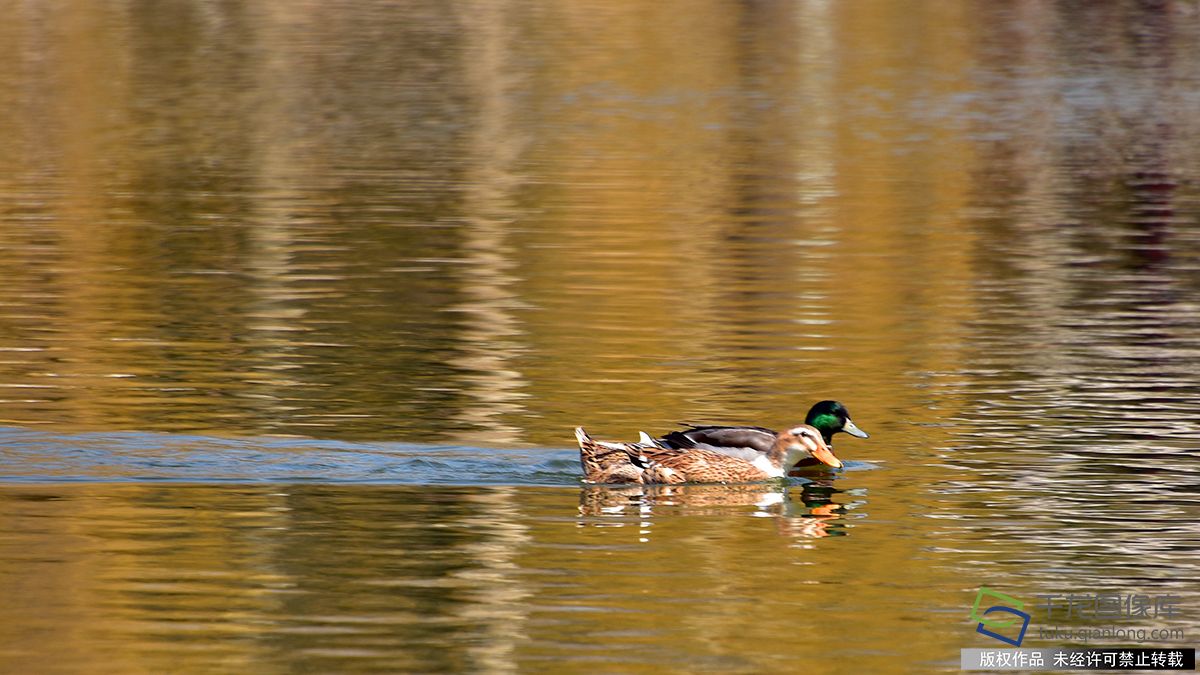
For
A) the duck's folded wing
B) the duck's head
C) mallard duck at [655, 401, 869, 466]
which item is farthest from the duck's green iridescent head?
the duck's folded wing

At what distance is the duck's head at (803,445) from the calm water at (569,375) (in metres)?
0.22

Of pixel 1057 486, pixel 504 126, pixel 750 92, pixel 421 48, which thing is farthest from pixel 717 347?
pixel 421 48

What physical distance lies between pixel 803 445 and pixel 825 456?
0.25 m

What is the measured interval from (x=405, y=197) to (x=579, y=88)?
71.3 feet

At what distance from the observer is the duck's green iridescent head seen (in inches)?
630

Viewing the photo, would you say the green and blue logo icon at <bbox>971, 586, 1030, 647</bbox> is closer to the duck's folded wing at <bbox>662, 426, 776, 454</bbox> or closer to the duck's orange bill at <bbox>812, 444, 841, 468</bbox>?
the duck's folded wing at <bbox>662, 426, 776, 454</bbox>

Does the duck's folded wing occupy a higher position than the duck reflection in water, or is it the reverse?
the duck's folded wing

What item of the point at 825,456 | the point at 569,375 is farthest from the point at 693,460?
the point at 569,375

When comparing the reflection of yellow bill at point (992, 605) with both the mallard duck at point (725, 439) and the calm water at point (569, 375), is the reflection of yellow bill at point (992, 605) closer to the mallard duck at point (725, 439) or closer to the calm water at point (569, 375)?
the calm water at point (569, 375)

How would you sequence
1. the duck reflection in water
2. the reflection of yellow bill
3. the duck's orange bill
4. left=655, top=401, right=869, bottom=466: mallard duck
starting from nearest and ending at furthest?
1. the reflection of yellow bill
2. the duck reflection in water
3. left=655, top=401, right=869, bottom=466: mallard duck
4. the duck's orange bill

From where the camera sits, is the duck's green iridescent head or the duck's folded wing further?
the duck's green iridescent head

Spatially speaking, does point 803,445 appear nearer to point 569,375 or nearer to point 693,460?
point 693,460

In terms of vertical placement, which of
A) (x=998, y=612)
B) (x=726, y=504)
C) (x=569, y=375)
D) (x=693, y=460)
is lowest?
(x=569, y=375)

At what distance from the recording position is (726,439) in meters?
15.4
